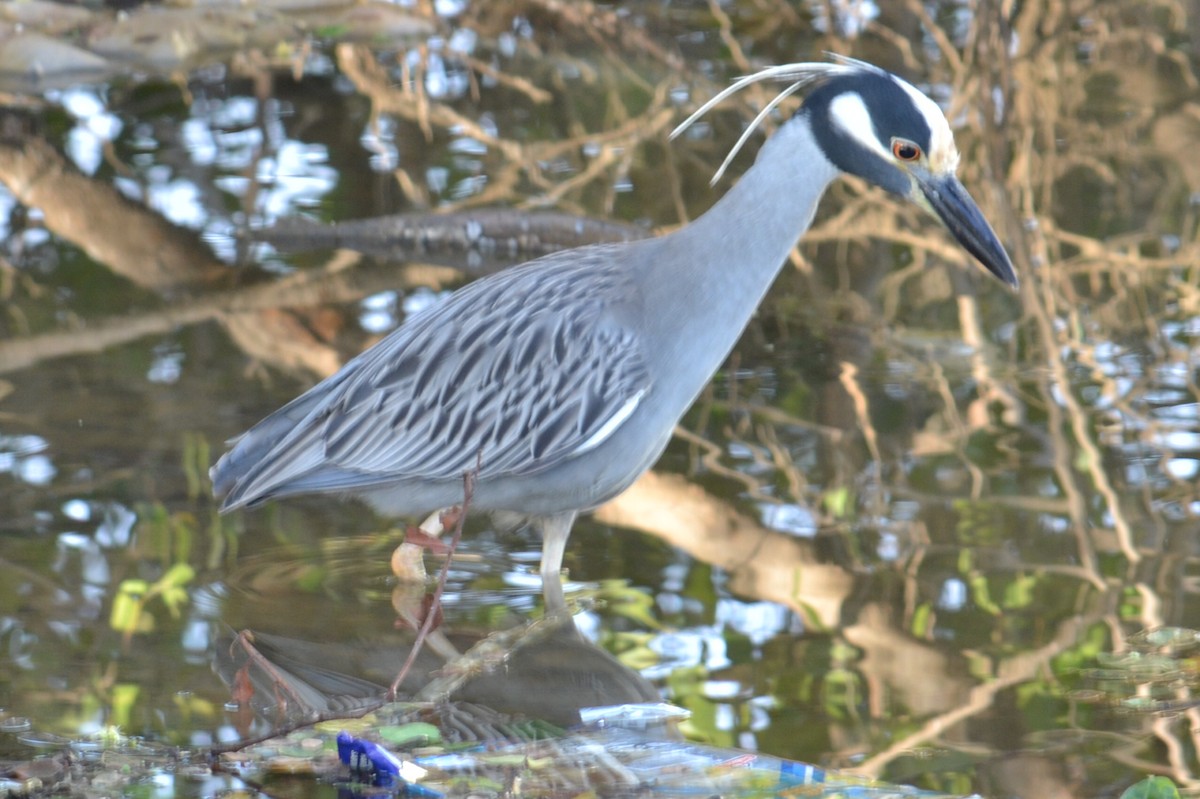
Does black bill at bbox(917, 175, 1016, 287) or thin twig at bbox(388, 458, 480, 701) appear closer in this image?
thin twig at bbox(388, 458, 480, 701)

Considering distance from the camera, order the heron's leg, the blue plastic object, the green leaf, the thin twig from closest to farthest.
Result: the green leaf, the blue plastic object, the thin twig, the heron's leg

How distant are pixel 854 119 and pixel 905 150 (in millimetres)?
155

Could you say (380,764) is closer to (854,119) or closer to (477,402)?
(477,402)

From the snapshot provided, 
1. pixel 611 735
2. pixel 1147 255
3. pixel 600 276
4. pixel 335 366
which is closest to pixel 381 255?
pixel 335 366

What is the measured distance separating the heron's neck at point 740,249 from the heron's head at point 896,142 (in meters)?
0.08

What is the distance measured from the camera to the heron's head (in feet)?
13.1

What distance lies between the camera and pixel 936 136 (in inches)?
158

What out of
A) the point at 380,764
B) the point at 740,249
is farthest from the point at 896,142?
the point at 380,764

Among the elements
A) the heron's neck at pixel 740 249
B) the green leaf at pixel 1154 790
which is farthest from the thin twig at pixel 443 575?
the green leaf at pixel 1154 790

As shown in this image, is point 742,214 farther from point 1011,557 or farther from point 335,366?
point 335,366

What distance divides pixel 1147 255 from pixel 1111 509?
256 cm

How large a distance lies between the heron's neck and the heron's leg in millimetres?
536

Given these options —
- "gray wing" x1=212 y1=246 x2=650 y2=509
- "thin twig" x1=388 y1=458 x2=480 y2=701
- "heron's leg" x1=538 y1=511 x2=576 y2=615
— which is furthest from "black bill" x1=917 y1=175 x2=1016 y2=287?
"thin twig" x1=388 y1=458 x2=480 y2=701

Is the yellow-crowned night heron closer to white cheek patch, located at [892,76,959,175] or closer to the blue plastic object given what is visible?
white cheek patch, located at [892,76,959,175]
